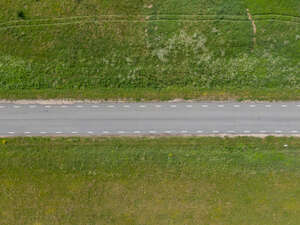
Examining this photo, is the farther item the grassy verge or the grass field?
the grass field

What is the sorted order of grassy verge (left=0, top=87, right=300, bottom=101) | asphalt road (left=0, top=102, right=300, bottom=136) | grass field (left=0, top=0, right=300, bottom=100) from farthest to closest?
grass field (left=0, top=0, right=300, bottom=100)
grassy verge (left=0, top=87, right=300, bottom=101)
asphalt road (left=0, top=102, right=300, bottom=136)

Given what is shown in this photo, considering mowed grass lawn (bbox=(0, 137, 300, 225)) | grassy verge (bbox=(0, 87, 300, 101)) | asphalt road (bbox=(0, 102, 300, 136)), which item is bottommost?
mowed grass lawn (bbox=(0, 137, 300, 225))

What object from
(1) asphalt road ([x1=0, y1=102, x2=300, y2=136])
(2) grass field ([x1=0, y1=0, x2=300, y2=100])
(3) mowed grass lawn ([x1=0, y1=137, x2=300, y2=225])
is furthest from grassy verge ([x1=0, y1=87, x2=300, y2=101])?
(3) mowed grass lawn ([x1=0, y1=137, x2=300, y2=225])

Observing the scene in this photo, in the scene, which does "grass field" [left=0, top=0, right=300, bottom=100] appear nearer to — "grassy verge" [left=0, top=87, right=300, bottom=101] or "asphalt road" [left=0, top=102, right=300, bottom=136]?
"grassy verge" [left=0, top=87, right=300, bottom=101]

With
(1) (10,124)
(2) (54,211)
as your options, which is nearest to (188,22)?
(1) (10,124)

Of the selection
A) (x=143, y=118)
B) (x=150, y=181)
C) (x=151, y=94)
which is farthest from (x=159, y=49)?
(x=150, y=181)

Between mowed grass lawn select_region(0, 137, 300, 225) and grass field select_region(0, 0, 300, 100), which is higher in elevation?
grass field select_region(0, 0, 300, 100)

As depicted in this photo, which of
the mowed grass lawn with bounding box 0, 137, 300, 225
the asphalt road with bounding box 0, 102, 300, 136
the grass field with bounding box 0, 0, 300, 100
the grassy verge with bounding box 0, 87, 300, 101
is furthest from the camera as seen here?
the grass field with bounding box 0, 0, 300, 100
